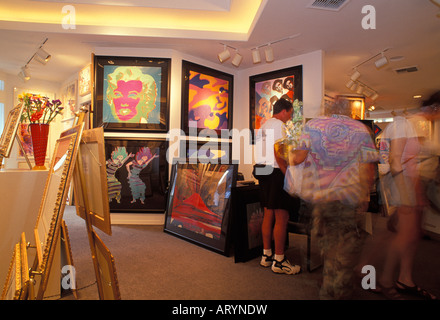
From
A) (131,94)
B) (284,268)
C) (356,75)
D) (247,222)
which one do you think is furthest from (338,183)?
(356,75)

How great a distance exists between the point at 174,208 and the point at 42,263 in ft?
7.42

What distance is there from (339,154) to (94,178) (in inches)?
58.5

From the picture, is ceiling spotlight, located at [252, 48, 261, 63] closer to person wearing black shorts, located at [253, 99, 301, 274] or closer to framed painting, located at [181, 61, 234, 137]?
framed painting, located at [181, 61, 234, 137]

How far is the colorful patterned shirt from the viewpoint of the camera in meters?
1.57

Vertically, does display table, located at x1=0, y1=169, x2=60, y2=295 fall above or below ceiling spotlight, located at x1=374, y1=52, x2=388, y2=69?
below

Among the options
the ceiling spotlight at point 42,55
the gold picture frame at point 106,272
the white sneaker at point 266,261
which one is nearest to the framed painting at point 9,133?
the gold picture frame at point 106,272

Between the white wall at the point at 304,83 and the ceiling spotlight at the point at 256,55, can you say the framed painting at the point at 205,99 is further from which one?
the ceiling spotlight at the point at 256,55

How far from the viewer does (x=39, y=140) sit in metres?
2.30

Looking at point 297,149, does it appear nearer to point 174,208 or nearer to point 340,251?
point 340,251

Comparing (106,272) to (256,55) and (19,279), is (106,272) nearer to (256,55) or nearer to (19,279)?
(19,279)

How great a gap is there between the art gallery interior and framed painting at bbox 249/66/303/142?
3cm

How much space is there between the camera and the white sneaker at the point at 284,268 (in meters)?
2.31

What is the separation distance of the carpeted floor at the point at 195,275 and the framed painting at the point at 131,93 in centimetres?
190

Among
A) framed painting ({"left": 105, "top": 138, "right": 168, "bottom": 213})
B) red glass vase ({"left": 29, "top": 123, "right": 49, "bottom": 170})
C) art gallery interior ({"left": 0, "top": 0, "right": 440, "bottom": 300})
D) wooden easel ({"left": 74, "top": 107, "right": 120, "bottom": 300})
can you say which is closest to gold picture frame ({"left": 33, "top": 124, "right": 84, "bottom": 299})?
art gallery interior ({"left": 0, "top": 0, "right": 440, "bottom": 300})
